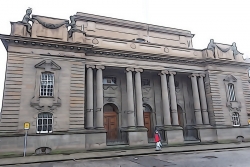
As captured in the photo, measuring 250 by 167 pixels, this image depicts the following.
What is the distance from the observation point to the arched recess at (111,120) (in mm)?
21000

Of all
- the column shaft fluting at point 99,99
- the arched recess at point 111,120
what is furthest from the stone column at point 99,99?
the arched recess at point 111,120

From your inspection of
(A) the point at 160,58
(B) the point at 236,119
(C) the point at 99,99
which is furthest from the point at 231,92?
(C) the point at 99,99

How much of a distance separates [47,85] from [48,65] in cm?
177

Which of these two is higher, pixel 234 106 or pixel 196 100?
pixel 196 100

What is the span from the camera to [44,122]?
Result: 53.5 ft

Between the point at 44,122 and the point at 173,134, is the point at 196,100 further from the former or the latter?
the point at 44,122

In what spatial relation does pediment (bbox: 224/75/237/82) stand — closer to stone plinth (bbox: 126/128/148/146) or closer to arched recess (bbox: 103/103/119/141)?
stone plinth (bbox: 126/128/148/146)

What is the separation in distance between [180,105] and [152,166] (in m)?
15.2

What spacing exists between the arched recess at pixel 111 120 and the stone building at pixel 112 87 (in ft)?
0.35

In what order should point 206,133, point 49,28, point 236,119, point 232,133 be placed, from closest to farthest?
point 49,28 < point 206,133 < point 232,133 < point 236,119

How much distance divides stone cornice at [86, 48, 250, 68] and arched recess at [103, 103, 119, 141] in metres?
5.62

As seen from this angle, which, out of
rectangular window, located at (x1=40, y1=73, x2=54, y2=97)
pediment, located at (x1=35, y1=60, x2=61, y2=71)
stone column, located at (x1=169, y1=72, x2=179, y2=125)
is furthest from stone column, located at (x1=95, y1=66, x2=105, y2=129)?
stone column, located at (x1=169, y1=72, x2=179, y2=125)

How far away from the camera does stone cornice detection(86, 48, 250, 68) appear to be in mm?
19875

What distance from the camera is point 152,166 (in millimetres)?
10398
